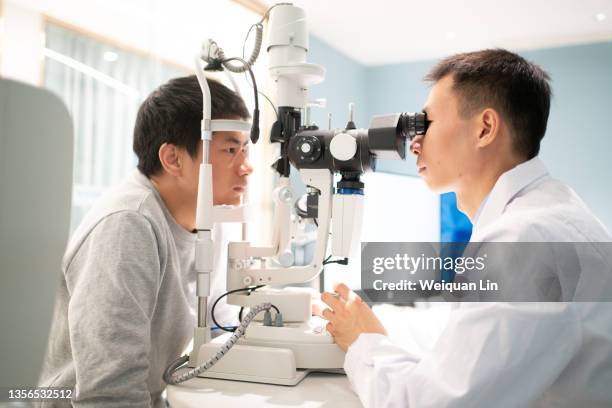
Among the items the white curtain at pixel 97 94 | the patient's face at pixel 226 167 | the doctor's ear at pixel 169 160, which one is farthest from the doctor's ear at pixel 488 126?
the white curtain at pixel 97 94

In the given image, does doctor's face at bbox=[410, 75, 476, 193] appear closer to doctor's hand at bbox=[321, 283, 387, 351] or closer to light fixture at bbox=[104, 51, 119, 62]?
doctor's hand at bbox=[321, 283, 387, 351]

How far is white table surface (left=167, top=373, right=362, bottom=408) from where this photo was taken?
0.87m

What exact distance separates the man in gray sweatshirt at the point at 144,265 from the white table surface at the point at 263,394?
96 mm

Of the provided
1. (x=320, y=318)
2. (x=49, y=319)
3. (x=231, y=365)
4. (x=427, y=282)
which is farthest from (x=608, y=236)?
(x=49, y=319)

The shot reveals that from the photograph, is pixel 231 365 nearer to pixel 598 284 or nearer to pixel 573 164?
pixel 598 284

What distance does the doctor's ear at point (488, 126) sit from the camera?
104 centimetres

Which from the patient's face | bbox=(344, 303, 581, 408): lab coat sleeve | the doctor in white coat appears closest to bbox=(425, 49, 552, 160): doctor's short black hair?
the doctor in white coat

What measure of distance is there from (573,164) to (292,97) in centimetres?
339

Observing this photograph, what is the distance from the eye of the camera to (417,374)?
0.79 metres

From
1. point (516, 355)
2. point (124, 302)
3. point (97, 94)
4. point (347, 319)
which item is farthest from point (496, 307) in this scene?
point (97, 94)

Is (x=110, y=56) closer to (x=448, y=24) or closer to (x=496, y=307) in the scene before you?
(x=496, y=307)

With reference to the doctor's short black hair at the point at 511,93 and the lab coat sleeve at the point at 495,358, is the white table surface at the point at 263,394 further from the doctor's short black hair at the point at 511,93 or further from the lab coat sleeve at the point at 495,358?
the doctor's short black hair at the point at 511,93

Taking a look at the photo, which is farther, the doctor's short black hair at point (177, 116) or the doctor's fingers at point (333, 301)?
the doctor's short black hair at point (177, 116)

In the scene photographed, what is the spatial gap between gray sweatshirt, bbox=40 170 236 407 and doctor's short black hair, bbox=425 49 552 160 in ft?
2.63
